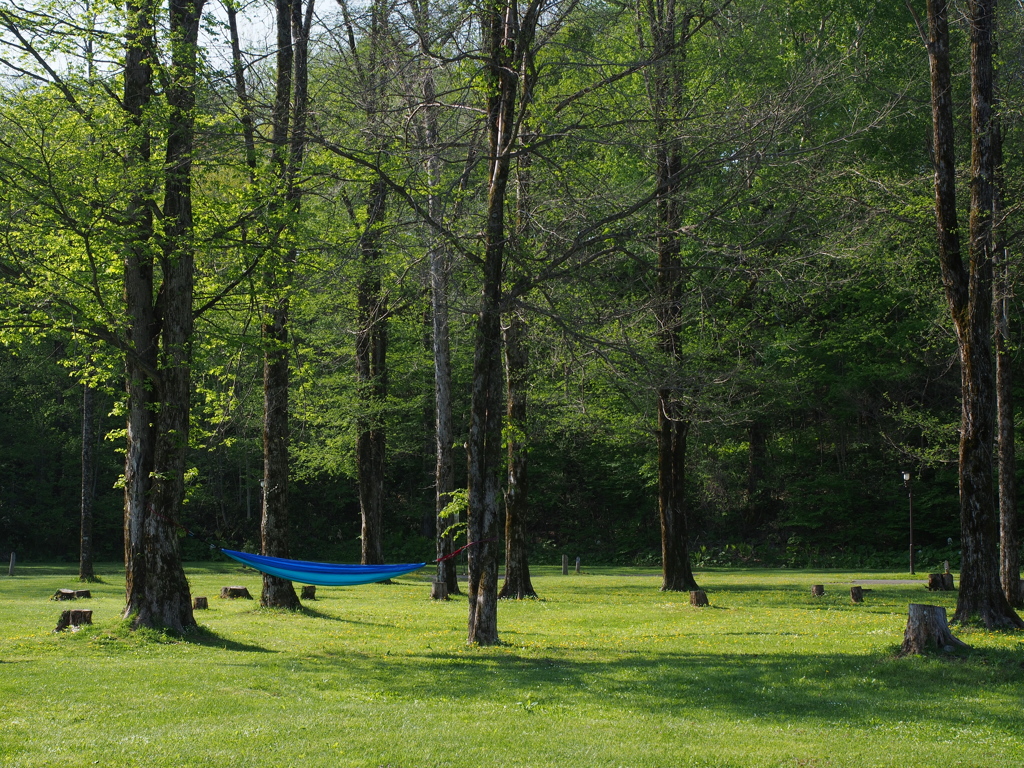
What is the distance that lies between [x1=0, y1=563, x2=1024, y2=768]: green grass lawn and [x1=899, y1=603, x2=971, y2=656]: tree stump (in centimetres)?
19

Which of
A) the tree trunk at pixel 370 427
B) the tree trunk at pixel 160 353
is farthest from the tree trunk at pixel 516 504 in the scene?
the tree trunk at pixel 160 353

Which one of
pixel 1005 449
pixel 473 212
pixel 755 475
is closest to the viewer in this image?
pixel 473 212

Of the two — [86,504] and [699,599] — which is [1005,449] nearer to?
[699,599]

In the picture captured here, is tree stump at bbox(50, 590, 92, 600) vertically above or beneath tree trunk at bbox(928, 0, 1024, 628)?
beneath

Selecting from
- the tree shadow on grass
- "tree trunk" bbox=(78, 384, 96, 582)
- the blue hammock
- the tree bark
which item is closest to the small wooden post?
the tree bark

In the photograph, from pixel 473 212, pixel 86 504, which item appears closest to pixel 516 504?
pixel 473 212

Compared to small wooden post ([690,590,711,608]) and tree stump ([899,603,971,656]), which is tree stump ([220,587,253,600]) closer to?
small wooden post ([690,590,711,608])

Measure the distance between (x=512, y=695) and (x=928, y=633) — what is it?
420 centimetres

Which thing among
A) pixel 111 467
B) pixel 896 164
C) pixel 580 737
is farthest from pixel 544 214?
pixel 111 467

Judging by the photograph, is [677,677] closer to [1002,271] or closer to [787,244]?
[787,244]

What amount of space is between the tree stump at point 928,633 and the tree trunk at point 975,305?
2376 millimetres

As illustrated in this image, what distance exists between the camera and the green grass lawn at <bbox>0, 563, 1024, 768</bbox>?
5.50 meters

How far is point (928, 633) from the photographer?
28.4 ft

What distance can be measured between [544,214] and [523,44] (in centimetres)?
221
